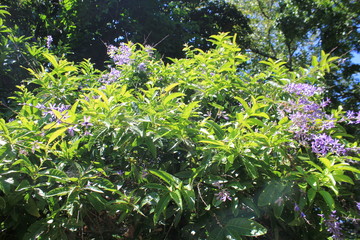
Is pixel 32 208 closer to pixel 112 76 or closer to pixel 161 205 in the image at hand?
pixel 161 205

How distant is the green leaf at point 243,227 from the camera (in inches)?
61.4

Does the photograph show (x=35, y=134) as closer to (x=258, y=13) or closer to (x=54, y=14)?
(x=54, y=14)

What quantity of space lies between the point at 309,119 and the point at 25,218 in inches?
Result: 69.5

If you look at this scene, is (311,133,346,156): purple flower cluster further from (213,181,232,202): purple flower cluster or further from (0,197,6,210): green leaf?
(0,197,6,210): green leaf

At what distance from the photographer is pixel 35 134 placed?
1790 mm

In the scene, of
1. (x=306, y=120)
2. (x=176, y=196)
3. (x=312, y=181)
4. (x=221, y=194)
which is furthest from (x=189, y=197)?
(x=306, y=120)

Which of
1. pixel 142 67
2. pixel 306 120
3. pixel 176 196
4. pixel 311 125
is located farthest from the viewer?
pixel 142 67

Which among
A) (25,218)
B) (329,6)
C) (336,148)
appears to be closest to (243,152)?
(336,148)

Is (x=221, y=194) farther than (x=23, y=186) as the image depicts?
Yes

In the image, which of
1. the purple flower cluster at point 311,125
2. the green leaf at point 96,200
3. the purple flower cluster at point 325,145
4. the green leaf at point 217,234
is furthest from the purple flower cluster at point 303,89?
the green leaf at point 96,200

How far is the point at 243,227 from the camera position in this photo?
160 centimetres

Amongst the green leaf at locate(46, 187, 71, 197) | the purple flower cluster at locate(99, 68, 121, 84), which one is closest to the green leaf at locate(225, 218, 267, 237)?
the green leaf at locate(46, 187, 71, 197)

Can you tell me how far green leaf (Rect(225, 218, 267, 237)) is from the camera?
1560 mm

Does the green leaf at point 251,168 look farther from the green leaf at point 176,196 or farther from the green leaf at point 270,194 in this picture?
the green leaf at point 176,196
